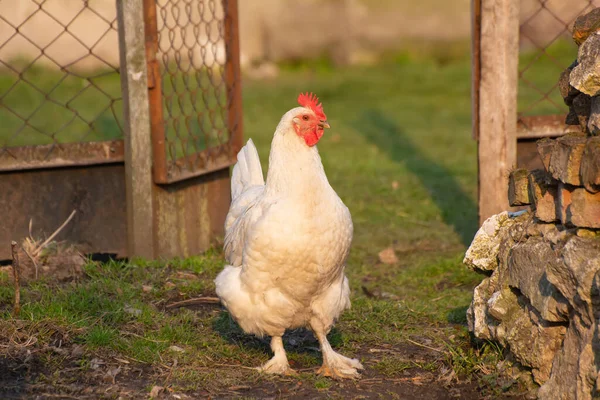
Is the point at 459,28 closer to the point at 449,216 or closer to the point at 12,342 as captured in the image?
the point at 449,216

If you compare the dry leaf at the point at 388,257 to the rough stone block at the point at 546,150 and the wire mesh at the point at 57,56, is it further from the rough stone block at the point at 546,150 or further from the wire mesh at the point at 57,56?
the wire mesh at the point at 57,56

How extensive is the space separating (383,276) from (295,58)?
9661 millimetres

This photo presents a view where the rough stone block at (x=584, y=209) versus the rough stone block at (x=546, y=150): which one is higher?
the rough stone block at (x=546, y=150)

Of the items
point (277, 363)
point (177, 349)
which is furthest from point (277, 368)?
point (177, 349)

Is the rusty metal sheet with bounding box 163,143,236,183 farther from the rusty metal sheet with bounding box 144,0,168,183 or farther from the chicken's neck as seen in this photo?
the chicken's neck

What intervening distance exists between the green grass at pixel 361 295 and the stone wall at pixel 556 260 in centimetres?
30

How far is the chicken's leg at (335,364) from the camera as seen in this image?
3662 mm

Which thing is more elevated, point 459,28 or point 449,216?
point 459,28

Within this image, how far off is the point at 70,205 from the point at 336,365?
2301mm

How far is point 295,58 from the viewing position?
47.4 feet

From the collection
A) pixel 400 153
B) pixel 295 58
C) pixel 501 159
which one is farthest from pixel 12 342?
pixel 295 58

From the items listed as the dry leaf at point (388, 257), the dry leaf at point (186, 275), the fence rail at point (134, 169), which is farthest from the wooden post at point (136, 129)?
the dry leaf at point (388, 257)

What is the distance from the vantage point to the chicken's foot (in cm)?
366

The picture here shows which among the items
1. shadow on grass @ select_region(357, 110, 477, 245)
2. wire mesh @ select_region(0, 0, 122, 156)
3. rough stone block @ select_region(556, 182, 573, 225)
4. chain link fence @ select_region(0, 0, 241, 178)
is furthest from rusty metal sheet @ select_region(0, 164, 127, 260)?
wire mesh @ select_region(0, 0, 122, 156)
